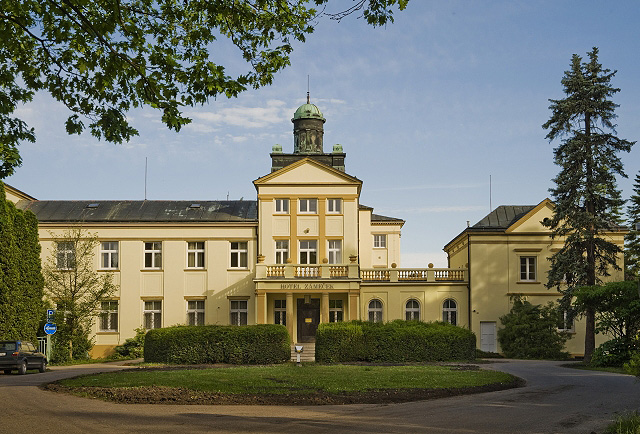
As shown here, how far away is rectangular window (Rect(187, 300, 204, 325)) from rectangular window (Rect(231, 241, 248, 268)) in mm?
2969

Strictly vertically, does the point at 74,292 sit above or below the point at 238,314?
above

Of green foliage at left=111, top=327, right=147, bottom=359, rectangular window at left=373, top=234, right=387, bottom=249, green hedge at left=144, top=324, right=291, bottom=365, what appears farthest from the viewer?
rectangular window at left=373, top=234, right=387, bottom=249

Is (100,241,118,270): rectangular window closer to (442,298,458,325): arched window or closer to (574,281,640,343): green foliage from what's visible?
(442,298,458,325): arched window

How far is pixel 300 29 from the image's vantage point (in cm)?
1213

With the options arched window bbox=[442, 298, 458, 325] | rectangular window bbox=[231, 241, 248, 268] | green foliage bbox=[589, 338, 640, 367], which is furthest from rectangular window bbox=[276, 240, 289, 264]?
green foliage bbox=[589, 338, 640, 367]

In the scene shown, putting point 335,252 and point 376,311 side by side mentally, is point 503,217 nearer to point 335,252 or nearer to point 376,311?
point 376,311

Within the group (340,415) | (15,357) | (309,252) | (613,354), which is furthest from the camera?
(309,252)

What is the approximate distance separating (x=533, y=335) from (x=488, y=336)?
3679mm

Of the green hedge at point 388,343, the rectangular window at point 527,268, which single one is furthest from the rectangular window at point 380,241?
the green hedge at point 388,343

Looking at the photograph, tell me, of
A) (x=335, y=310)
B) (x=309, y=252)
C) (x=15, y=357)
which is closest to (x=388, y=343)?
(x=335, y=310)

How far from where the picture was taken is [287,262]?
4334 centimetres

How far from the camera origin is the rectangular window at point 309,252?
43.7 m

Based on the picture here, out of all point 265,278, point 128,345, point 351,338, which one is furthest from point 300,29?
point 128,345

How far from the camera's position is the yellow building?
4331 centimetres
